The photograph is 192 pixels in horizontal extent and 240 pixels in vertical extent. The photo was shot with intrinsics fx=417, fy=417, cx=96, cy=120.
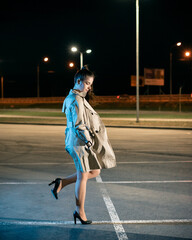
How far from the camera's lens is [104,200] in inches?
254

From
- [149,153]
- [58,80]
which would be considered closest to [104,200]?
[149,153]

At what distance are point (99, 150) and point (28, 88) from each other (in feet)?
606

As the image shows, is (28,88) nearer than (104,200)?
No

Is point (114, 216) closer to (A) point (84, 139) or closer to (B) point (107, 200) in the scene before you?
(B) point (107, 200)

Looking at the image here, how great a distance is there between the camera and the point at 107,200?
254 inches

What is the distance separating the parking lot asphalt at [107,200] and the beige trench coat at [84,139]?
82 centimetres

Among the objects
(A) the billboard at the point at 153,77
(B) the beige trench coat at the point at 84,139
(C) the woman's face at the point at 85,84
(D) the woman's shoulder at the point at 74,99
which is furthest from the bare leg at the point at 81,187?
(A) the billboard at the point at 153,77

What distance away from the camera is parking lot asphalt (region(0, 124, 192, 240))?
16.2 ft

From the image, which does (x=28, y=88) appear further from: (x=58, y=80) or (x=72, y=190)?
(x=72, y=190)

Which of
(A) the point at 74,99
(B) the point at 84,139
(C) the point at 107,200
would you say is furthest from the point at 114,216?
(A) the point at 74,99

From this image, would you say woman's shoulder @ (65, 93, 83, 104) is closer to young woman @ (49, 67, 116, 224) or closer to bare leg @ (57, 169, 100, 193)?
young woman @ (49, 67, 116, 224)

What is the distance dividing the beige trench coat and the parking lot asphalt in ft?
2.70

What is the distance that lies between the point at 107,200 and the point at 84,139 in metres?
2.02

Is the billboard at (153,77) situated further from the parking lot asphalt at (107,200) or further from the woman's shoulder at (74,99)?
the woman's shoulder at (74,99)
